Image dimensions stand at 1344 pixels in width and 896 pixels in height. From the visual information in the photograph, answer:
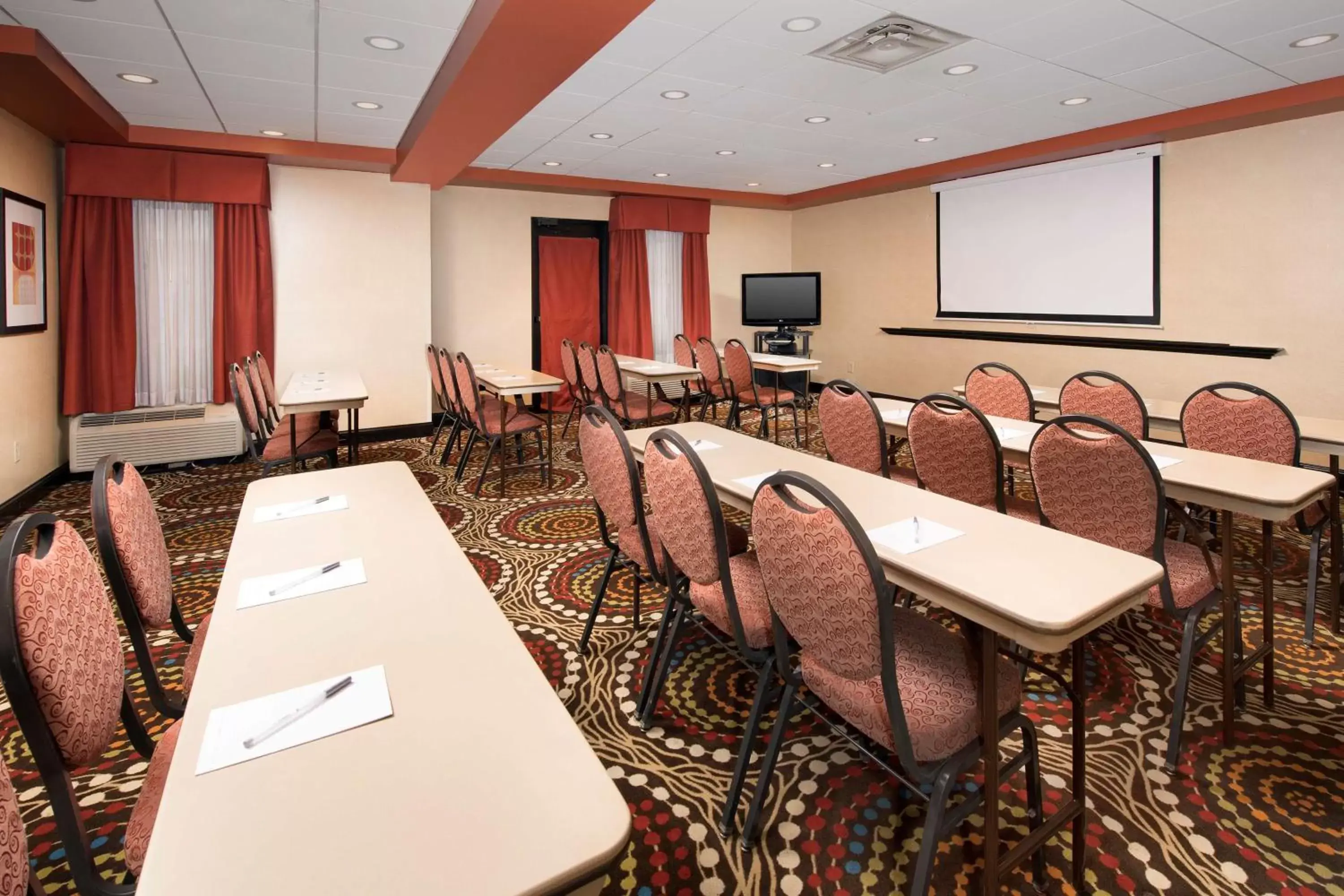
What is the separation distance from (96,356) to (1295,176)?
866cm

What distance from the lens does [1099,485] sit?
6.58ft

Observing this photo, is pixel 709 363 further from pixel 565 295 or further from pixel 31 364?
pixel 31 364

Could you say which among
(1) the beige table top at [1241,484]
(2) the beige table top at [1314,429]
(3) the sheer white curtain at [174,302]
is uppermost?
(3) the sheer white curtain at [174,302]

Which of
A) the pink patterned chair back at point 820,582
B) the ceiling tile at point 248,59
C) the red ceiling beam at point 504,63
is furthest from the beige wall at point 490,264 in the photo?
the pink patterned chair back at point 820,582

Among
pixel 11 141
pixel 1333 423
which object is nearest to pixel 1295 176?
pixel 1333 423

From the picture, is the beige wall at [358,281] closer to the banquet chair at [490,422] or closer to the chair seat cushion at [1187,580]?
the banquet chair at [490,422]

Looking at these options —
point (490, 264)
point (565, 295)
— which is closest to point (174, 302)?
point (490, 264)

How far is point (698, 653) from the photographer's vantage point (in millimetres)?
2600

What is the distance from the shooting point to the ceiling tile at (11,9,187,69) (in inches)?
124

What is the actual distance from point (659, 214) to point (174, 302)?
189 inches

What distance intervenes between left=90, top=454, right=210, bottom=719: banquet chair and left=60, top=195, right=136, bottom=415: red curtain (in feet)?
14.7

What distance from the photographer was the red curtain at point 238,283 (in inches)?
220

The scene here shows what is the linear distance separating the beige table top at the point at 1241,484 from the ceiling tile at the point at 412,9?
131 inches

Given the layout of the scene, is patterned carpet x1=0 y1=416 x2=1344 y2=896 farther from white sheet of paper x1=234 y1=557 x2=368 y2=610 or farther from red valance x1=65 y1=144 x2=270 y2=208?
red valance x1=65 y1=144 x2=270 y2=208
